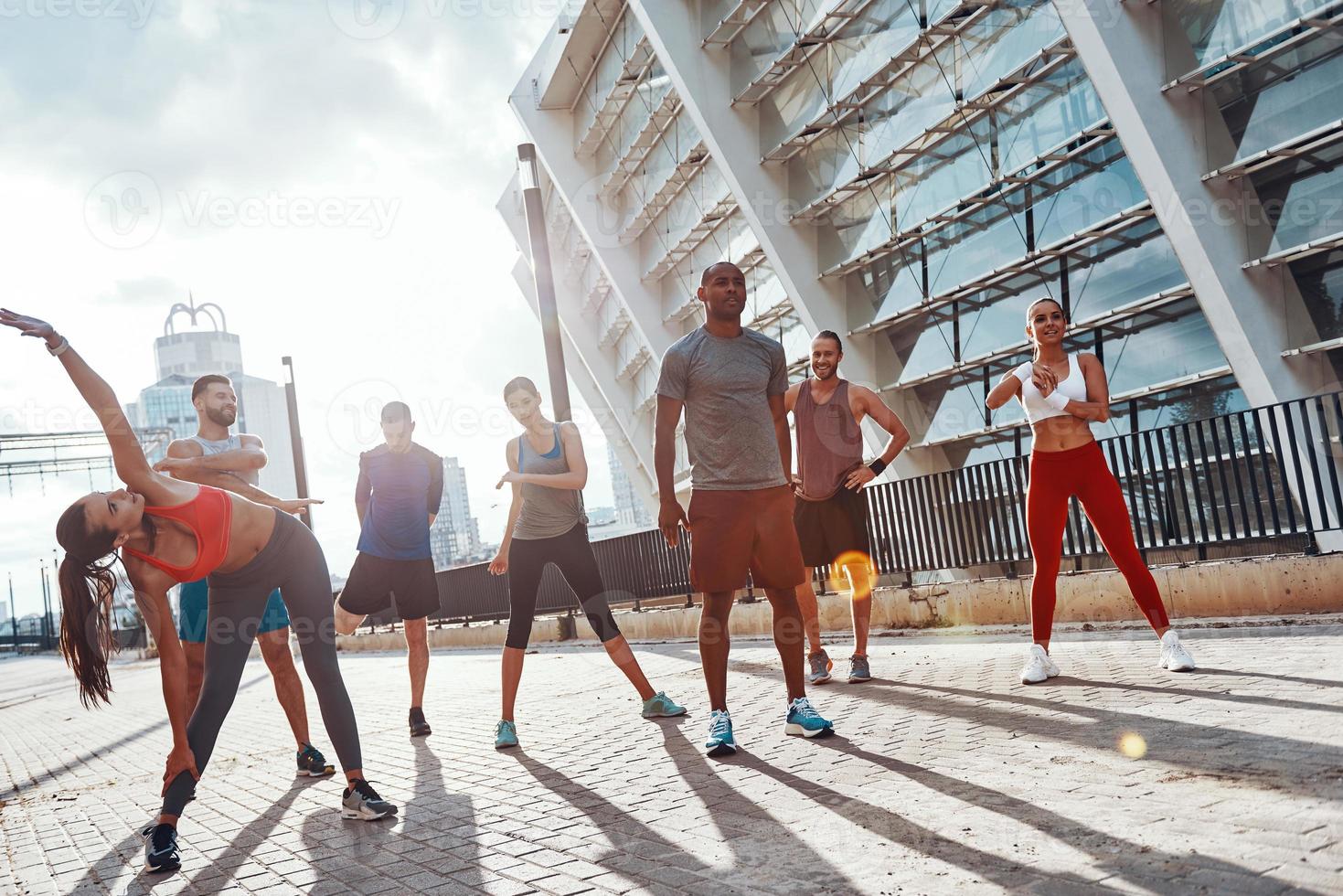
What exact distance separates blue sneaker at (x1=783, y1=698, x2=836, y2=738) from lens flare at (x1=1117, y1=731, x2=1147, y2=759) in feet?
4.00

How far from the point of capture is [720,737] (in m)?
4.65

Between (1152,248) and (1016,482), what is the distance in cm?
976

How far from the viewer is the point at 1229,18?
49.8ft

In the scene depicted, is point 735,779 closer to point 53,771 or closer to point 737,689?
point 737,689

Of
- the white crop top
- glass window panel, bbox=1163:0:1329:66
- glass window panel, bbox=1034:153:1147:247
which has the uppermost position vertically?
glass window panel, bbox=1163:0:1329:66

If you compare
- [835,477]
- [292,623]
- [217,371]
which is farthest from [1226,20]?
[217,371]

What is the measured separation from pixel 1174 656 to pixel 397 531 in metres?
4.16

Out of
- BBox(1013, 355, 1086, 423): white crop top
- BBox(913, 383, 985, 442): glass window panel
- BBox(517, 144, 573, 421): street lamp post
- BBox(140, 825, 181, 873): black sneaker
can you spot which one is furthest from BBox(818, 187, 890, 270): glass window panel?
BBox(140, 825, 181, 873): black sneaker

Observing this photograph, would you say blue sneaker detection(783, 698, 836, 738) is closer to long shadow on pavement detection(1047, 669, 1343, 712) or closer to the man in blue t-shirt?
long shadow on pavement detection(1047, 669, 1343, 712)

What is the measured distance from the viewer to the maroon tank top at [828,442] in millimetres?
6473

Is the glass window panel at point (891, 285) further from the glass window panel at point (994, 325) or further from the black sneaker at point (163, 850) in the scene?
the black sneaker at point (163, 850)

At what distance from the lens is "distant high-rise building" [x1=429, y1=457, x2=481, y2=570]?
538ft

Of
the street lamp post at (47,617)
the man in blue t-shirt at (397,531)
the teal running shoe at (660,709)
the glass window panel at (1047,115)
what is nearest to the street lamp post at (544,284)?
the man in blue t-shirt at (397,531)

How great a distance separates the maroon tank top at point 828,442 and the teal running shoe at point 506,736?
6.99ft
